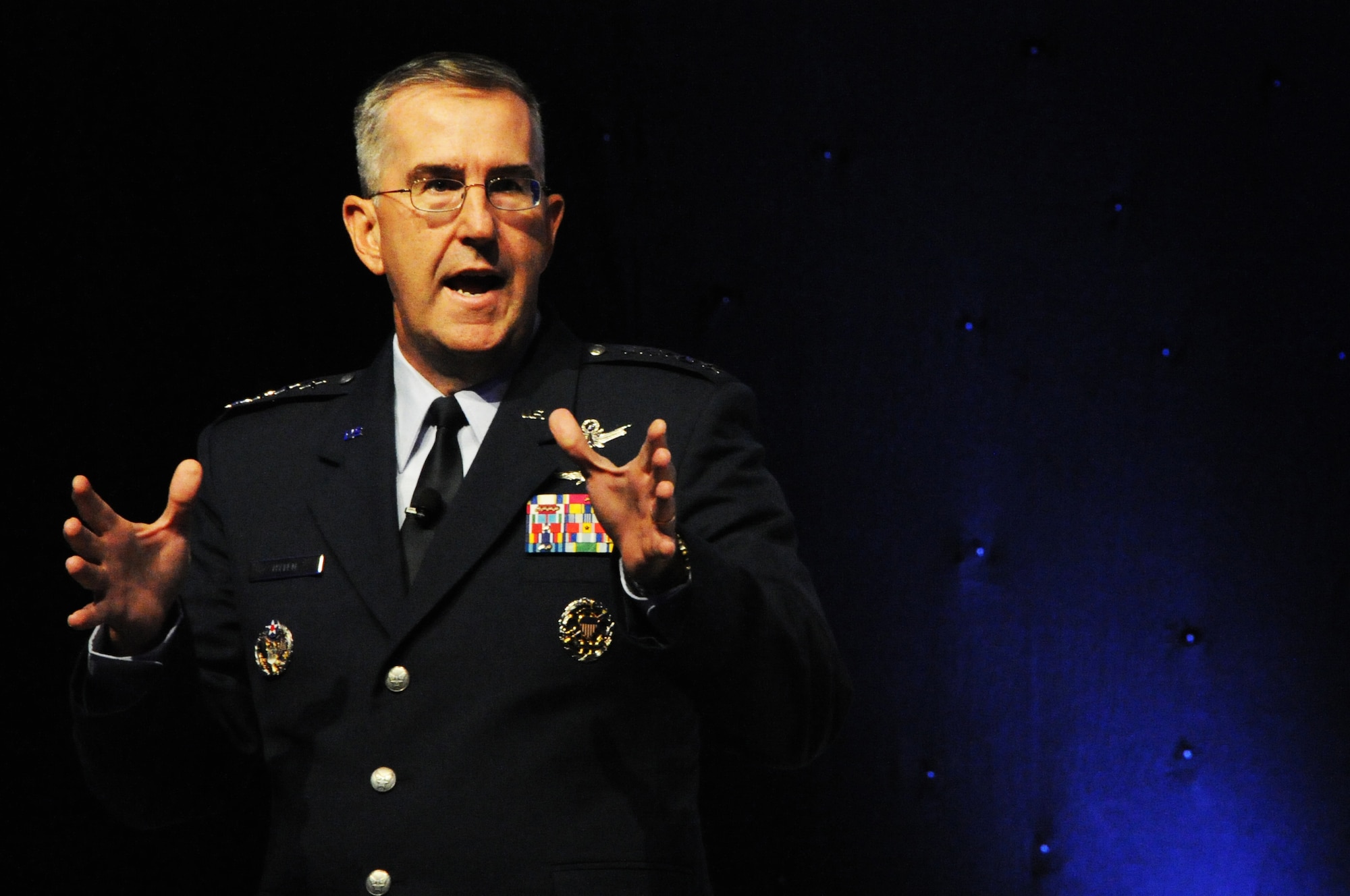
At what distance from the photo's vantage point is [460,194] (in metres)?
1.66

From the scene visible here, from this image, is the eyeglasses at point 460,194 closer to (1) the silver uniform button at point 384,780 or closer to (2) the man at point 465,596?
(2) the man at point 465,596

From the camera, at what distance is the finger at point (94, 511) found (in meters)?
1.33

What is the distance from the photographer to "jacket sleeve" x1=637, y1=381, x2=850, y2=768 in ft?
4.31

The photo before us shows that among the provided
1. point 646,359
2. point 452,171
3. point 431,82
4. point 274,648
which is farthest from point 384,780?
point 431,82

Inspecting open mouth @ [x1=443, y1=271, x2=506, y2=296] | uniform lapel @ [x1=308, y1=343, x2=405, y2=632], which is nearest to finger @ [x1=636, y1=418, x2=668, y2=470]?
uniform lapel @ [x1=308, y1=343, x2=405, y2=632]

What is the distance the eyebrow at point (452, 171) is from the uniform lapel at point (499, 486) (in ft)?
0.72

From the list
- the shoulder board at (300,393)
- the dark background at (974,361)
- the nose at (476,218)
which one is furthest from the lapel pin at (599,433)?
the dark background at (974,361)

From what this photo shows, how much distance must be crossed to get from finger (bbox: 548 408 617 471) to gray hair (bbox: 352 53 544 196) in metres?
0.52

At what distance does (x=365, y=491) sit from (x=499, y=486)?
0.51 feet

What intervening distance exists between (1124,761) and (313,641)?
127cm

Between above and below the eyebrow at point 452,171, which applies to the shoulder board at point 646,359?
below

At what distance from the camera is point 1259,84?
2.22 m

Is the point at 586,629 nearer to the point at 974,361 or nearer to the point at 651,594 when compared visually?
the point at 651,594

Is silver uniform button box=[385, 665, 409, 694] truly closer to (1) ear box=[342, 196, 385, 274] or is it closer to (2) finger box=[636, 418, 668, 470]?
(2) finger box=[636, 418, 668, 470]
